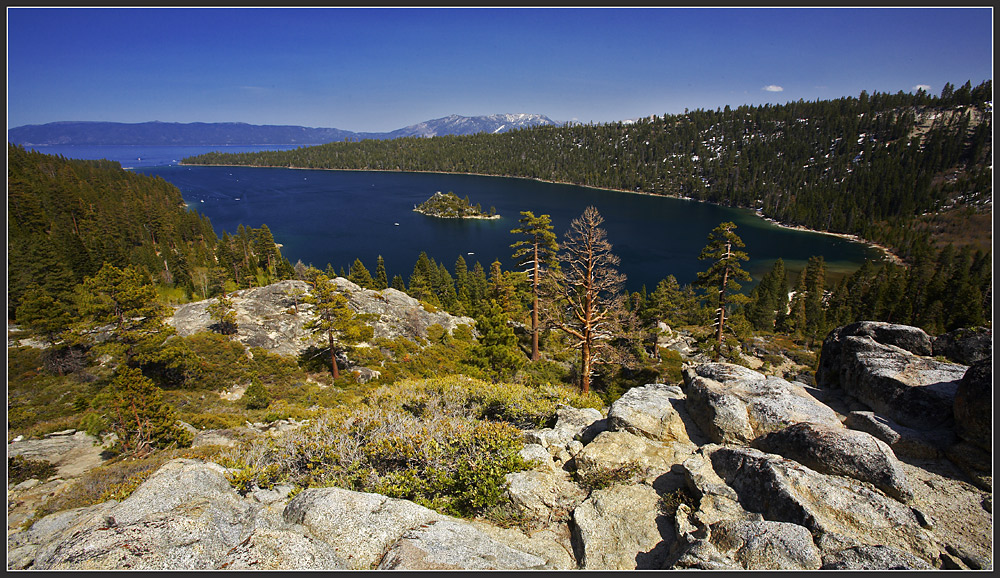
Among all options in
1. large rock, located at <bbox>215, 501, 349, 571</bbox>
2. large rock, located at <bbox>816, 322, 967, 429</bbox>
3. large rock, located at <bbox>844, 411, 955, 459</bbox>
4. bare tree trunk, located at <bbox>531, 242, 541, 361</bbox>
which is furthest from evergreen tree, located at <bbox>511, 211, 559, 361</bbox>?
large rock, located at <bbox>215, 501, 349, 571</bbox>

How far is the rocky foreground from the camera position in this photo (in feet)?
15.5

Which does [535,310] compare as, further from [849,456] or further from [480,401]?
[849,456]

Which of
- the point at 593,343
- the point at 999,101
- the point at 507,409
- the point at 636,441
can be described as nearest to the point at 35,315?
the point at 507,409

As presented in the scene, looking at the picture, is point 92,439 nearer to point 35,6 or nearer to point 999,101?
point 35,6

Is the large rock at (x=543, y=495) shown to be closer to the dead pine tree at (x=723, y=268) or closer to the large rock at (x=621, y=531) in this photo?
the large rock at (x=621, y=531)

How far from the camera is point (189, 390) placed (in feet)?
78.7

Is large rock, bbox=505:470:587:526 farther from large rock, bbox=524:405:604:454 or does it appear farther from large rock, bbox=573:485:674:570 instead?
large rock, bbox=524:405:604:454

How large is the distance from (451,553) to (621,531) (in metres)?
2.82

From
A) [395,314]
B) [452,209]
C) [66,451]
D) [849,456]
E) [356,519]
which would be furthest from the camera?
[452,209]

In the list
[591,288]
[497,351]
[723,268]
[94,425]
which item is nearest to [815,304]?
[723,268]

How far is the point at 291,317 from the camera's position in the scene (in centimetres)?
3412

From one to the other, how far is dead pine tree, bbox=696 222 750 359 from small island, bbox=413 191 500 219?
12183cm

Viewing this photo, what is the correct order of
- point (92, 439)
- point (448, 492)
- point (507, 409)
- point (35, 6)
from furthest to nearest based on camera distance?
1. point (92, 439)
2. point (507, 409)
3. point (448, 492)
4. point (35, 6)

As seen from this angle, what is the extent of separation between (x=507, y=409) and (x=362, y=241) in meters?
107
